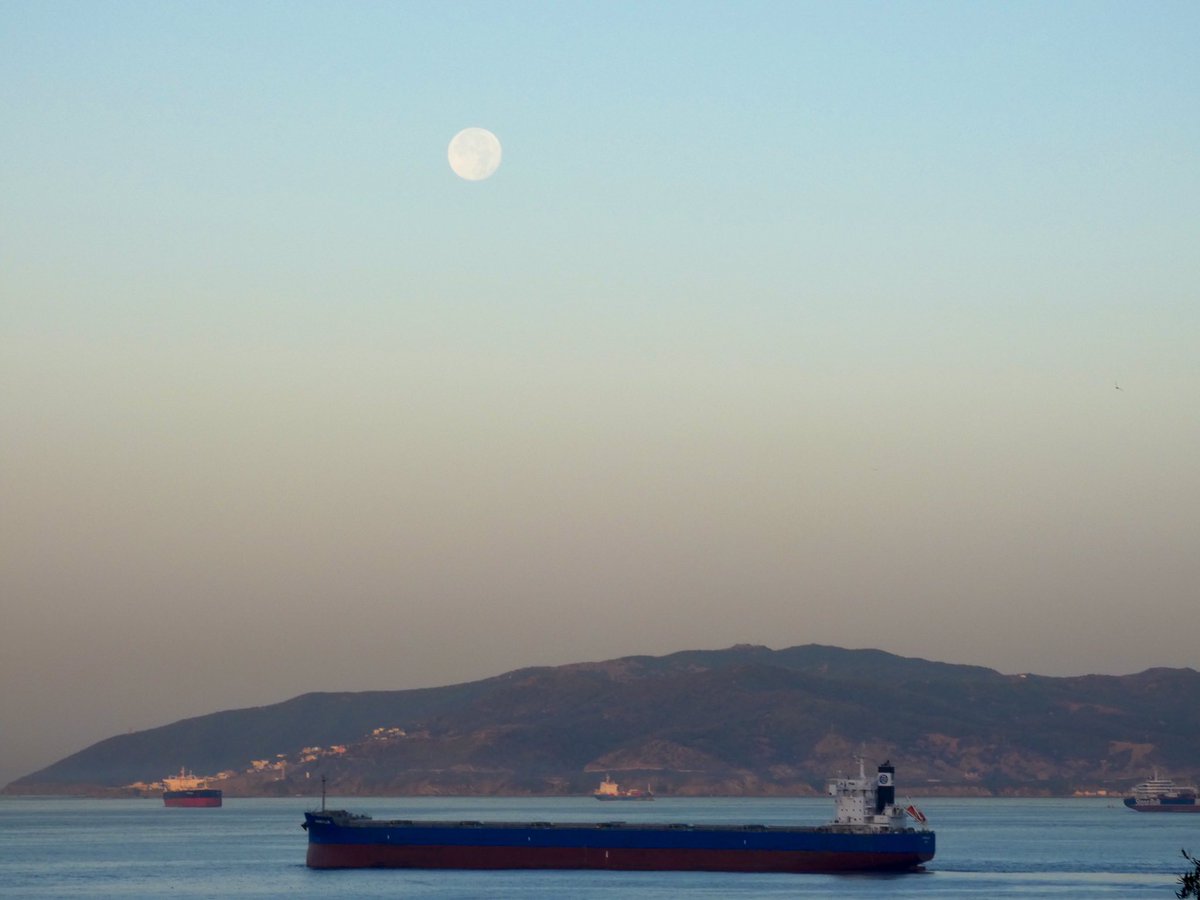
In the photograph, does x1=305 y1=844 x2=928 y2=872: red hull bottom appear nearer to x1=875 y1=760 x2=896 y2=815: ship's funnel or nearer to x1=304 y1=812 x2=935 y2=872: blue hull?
x1=304 y1=812 x2=935 y2=872: blue hull

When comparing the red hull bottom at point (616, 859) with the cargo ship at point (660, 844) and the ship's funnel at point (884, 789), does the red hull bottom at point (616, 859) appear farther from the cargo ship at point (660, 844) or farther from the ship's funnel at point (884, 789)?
the ship's funnel at point (884, 789)

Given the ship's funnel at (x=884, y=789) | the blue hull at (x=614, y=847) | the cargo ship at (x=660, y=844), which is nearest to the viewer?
the blue hull at (x=614, y=847)

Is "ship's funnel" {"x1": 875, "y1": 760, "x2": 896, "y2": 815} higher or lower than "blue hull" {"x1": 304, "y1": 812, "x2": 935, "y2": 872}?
higher

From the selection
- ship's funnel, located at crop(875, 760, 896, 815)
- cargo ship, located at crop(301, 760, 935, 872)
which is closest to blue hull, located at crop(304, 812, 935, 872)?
cargo ship, located at crop(301, 760, 935, 872)

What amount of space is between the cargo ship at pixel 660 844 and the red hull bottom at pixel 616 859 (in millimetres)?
66

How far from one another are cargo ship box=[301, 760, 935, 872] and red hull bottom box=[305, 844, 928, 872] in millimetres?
66

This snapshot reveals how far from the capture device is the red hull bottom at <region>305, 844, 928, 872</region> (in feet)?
375

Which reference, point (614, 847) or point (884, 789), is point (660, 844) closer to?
point (614, 847)

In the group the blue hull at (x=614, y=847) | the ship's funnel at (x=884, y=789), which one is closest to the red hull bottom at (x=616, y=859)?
the blue hull at (x=614, y=847)

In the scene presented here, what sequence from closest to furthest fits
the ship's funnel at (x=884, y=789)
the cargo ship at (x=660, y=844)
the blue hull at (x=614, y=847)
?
the blue hull at (x=614, y=847), the cargo ship at (x=660, y=844), the ship's funnel at (x=884, y=789)

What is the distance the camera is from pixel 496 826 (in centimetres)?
12362

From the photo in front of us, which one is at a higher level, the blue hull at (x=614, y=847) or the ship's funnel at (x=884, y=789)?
the ship's funnel at (x=884, y=789)

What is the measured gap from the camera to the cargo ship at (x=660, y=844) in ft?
376

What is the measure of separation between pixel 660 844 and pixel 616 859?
3.13 metres
